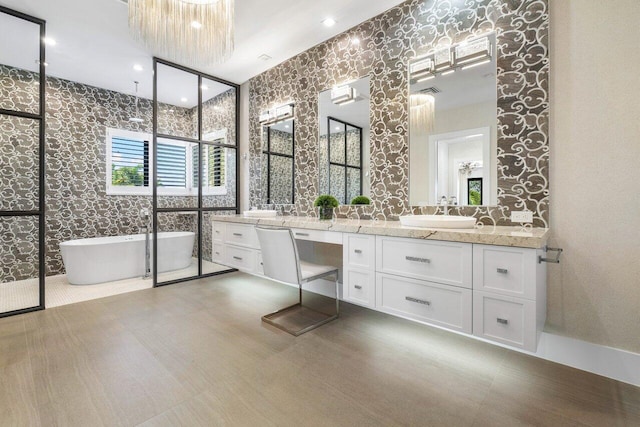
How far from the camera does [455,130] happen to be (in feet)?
7.90

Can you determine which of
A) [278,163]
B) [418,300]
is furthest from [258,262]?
[418,300]

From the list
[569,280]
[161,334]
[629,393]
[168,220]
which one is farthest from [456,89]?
[168,220]

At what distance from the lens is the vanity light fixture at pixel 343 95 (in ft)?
10.1

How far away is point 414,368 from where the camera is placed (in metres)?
1.93

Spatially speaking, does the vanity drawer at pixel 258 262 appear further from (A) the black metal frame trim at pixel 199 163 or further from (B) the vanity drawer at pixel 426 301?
(B) the vanity drawer at pixel 426 301

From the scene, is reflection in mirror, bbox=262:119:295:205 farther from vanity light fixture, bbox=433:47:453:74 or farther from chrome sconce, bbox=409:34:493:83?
vanity light fixture, bbox=433:47:453:74

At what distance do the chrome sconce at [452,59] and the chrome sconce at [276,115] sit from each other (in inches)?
65.3

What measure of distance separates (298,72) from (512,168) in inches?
106

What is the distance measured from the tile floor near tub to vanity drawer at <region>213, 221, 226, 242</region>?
814mm

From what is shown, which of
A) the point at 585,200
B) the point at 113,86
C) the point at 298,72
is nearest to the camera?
the point at 585,200

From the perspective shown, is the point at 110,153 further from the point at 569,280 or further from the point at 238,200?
the point at 569,280

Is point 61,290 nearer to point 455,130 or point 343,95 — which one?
point 343,95

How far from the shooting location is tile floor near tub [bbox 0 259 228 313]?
3.10 m

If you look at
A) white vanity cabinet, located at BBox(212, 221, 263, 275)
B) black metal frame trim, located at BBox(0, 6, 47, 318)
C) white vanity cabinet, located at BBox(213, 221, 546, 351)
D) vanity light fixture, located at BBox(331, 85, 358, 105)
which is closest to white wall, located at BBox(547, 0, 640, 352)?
white vanity cabinet, located at BBox(213, 221, 546, 351)
